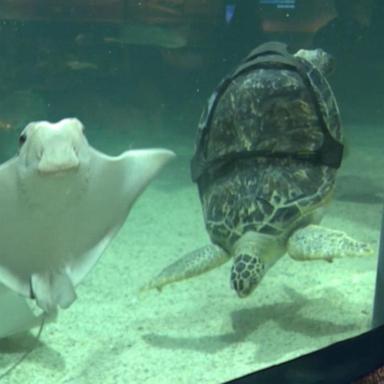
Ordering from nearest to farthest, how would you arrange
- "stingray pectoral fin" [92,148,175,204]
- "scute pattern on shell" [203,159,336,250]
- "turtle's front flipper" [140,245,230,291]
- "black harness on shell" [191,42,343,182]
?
"stingray pectoral fin" [92,148,175,204], "turtle's front flipper" [140,245,230,291], "scute pattern on shell" [203,159,336,250], "black harness on shell" [191,42,343,182]

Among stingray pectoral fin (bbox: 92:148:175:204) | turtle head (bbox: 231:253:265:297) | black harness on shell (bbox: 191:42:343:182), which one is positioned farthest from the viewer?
black harness on shell (bbox: 191:42:343:182)

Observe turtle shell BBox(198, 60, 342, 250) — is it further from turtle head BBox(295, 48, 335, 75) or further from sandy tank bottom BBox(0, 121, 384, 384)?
turtle head BBox(295, 48, 335, 75)

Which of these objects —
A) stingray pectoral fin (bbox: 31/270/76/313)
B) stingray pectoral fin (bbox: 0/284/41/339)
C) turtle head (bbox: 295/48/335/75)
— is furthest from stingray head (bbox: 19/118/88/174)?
turtle head (bbox: 295/48/335/75)

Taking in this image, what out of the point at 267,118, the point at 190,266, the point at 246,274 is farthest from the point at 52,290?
the point at 267,118

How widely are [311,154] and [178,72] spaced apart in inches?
318

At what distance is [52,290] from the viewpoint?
205cm

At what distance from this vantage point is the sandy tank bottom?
88.7 inches

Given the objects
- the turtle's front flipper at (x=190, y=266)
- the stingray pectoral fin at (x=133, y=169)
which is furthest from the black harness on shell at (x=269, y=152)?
the stingray pectoral fin at (x=133, y=169)

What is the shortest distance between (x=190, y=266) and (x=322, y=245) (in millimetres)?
635

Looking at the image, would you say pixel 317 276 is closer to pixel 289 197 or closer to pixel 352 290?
pixel 352 290

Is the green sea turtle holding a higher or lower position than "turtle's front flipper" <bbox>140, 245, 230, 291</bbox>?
higher

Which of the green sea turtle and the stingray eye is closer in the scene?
the stingray eye

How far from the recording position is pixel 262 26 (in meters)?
9.48

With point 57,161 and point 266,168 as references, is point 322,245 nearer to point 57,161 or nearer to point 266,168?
point 266,168
